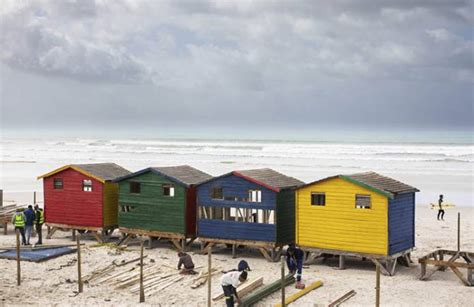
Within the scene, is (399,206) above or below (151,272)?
above

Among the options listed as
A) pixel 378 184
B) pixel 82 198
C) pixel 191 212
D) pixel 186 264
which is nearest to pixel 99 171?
pixel 82 198

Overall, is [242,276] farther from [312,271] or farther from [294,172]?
[294,172]

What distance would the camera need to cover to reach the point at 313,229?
27141 millimetres

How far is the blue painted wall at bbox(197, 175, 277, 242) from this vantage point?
27891 millimetres

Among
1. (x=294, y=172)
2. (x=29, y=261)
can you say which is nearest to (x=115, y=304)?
(x=29, y=261)

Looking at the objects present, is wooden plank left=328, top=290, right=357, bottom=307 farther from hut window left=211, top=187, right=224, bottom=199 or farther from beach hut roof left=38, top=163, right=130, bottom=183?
beach hut roof left=38, top=163, right=130, bottom=183

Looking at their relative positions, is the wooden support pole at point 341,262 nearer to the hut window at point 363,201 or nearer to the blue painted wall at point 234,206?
the hut window at point 363,201

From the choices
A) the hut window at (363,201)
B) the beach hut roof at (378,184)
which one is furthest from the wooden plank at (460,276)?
the hut window at (363,201)

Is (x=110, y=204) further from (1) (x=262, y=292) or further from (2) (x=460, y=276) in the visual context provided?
(2) (x=460, y=276)

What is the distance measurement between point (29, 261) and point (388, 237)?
44.6 feet

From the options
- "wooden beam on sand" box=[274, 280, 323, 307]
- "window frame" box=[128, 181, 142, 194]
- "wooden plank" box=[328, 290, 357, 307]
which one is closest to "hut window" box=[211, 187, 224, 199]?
"window frame" box=[128, 181, 142, 194]

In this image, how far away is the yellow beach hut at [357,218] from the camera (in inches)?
1012

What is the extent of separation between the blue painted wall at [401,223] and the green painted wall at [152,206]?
345 inches

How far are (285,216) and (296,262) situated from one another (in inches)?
186
